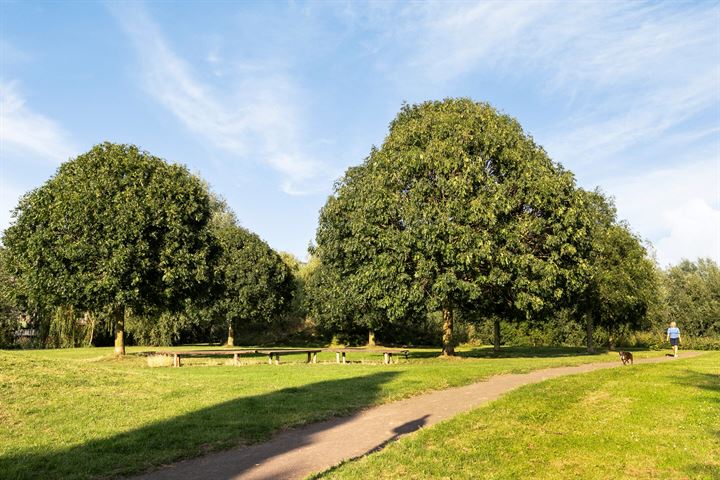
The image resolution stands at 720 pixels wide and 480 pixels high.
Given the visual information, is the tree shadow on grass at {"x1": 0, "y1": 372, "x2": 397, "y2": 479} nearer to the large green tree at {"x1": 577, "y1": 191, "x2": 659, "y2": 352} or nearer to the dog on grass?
the dog on grass

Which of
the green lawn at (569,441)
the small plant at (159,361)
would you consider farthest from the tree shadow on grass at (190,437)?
the small plant at (159,361)

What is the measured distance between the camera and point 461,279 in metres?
24.7

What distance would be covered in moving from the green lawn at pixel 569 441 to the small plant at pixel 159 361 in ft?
58.6

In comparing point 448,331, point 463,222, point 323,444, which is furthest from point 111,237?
point 323,444

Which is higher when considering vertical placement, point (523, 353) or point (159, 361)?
point (159, 361)

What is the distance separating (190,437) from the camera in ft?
31.3

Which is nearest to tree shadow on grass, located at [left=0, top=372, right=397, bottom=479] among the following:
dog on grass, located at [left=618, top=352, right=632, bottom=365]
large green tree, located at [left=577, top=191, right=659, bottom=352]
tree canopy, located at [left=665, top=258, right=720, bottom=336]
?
dog on grass, located at [left=618, top=352, right=632, bottom=365]

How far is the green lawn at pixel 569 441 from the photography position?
24.1 feet

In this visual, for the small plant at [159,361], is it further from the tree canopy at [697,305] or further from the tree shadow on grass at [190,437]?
the tree canopy at [697,305]

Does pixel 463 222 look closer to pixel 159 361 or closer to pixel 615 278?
pixel 615 278

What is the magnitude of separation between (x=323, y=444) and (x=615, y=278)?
96.6 feet

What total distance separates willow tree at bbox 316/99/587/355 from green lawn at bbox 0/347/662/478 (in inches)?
227

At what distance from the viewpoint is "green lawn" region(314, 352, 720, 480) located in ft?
24.1

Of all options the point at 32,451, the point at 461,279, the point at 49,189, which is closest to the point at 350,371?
the point at 461,279
